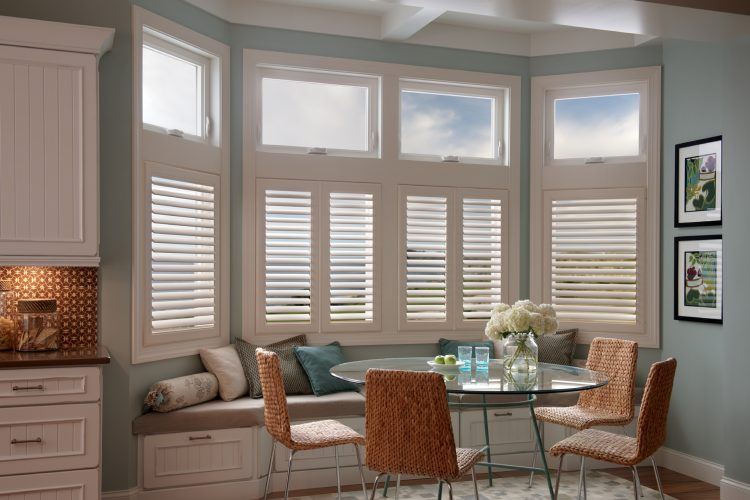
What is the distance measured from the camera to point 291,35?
17.0 ft

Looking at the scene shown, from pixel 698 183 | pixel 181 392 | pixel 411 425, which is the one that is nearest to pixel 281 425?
pixel 411 425

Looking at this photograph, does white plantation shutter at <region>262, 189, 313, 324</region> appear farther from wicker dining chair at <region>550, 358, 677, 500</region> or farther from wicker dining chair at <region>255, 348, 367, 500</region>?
wicker dining chair at <region>550, 358, 677, 500</region>

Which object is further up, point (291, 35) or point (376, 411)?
point (291, 35)

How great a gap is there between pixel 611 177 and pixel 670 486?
2.14 meters

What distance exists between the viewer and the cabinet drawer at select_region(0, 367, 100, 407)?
136 inches

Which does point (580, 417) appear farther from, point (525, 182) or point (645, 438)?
point (525, 182)

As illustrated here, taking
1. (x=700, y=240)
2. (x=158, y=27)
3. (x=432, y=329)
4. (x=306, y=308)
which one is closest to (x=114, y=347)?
(x=306, y=308)

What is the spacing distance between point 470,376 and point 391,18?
2.62 m

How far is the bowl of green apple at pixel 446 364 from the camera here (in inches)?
163

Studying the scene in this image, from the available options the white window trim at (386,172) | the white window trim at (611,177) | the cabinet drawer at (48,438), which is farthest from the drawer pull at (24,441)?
the white window trim at (611,177)

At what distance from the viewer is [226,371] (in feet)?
15.3

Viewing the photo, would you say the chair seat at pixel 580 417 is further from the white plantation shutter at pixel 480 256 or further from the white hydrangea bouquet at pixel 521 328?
the white plantation shutter at pixel 480 256

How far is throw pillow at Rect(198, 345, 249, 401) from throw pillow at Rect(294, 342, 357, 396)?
402 millimetres

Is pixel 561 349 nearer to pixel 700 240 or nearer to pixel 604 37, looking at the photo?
pixel 700 240
